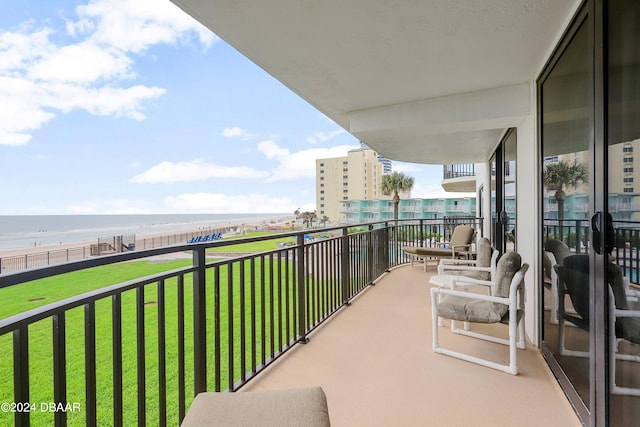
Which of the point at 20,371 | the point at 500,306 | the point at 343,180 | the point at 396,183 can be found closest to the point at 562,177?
the point at 500,306

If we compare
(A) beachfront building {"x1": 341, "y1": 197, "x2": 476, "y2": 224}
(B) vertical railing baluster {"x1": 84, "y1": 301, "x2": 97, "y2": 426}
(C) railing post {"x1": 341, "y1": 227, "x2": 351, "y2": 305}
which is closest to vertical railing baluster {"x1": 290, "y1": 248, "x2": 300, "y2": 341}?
(C) railing post {"x1": 341, "y1": 227, "x2": 351, "y2": 305}

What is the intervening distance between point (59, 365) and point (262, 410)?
665 millimetres

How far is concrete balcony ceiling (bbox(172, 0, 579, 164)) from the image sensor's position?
1846mm

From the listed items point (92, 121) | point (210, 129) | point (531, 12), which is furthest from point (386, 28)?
point (210, 129)

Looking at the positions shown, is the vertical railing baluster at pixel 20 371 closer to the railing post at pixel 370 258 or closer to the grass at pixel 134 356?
the grass at pixel 134 356

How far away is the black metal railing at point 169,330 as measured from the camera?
1026 mm

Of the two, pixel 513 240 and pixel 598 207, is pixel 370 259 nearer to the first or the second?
pixel 513 240

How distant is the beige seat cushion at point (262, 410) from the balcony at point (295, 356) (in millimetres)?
419

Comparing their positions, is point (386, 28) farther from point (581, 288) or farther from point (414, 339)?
point (414, 339)

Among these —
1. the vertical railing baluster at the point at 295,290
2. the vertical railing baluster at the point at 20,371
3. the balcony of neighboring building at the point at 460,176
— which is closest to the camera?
the vertical railing baluster at the point at 20,371

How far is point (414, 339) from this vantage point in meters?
2.84

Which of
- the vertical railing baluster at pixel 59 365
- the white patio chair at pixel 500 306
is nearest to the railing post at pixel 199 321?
the vertical railing baluster at pixel 59 365

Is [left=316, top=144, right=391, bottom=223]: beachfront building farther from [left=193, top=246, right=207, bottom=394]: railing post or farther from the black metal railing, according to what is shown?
[left=193, top=246, right=207, bottom=394]: railing post

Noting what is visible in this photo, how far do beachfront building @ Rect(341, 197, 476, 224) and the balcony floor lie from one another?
21804mm
